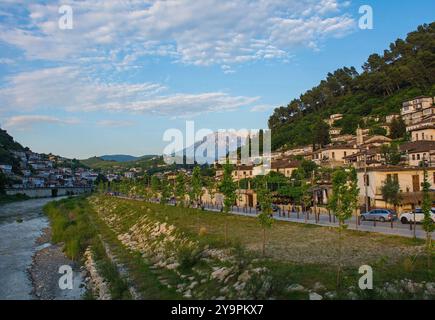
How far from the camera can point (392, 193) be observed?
39.7 metres

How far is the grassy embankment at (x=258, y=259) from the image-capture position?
15.8 metres

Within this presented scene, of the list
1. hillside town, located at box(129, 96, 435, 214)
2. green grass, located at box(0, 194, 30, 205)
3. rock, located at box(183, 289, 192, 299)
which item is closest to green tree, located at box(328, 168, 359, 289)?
rock, located at box(183, 289, 192, 299)

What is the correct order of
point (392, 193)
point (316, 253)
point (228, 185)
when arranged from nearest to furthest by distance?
point (316, 253) → point (228, 185) → point (392, 193)

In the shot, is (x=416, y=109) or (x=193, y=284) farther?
(x=416, y=109)

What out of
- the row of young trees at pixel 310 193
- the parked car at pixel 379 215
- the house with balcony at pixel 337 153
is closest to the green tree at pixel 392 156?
the row of young trees at pixel 310 193

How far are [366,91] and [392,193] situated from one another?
97.0 m

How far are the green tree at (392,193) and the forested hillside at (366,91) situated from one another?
2287 inches

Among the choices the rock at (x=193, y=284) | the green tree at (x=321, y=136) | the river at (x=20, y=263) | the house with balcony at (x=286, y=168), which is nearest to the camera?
the rock at (x=193, y=284)

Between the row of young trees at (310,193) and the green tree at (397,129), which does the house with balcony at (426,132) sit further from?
the row of young trees at (310,193)

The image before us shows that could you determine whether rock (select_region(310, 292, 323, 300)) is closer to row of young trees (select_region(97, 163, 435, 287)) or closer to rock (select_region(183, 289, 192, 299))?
row of young trees (select_region(97, 163, 435, 287))

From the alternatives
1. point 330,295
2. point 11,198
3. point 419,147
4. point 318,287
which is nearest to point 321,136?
point 419,147

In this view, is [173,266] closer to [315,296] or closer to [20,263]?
[315,296]

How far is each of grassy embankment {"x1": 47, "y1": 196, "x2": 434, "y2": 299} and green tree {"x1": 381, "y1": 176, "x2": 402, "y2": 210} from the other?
12.7 meters

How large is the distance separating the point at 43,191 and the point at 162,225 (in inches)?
4656
